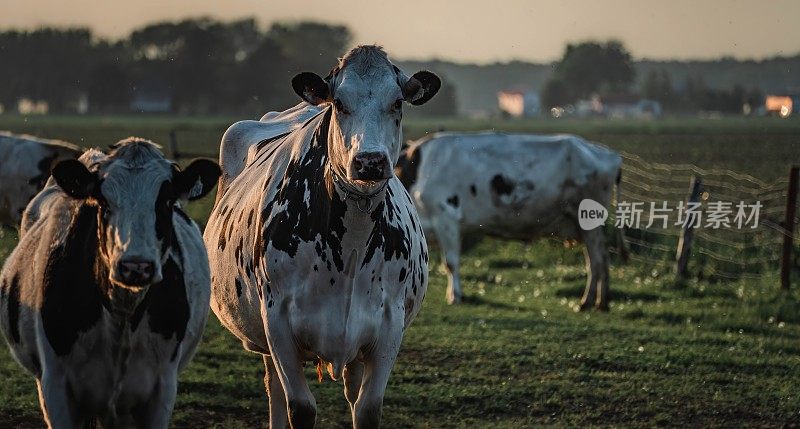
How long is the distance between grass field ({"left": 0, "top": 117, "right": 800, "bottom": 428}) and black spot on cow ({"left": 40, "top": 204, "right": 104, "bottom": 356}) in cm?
296

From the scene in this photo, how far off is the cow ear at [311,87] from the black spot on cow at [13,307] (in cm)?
179

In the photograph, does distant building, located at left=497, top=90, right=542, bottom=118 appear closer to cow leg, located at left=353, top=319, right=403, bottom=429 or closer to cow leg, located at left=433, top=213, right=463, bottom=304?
cow leg, located at left=433, top=213, right=463, bottom=304

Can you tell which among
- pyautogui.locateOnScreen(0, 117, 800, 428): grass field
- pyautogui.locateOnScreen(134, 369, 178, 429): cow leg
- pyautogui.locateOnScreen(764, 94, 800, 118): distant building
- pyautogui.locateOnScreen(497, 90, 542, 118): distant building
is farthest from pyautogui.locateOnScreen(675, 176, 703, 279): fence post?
pyautogui.locateOnScreen(497, 90, 542, 118): distant building

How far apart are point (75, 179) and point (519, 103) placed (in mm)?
95008

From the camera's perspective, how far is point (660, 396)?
32.2 ft

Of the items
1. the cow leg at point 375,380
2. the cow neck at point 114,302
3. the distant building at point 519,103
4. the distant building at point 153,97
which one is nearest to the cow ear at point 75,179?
the cow neck at point 114,302

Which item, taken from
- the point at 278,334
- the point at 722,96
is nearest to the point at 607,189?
the point at 278,334

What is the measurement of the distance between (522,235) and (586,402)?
24.2ft

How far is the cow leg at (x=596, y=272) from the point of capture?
15.2 metres

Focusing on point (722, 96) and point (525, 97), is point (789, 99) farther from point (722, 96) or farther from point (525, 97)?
point (525, 97)

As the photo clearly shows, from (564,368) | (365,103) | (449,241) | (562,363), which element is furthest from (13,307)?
(449,241)

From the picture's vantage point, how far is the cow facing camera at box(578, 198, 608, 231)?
53.3 feet

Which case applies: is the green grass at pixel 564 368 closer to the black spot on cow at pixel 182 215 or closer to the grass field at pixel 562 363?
the grass field at pixel 562 363

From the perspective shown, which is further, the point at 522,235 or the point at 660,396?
the point at 522,235
